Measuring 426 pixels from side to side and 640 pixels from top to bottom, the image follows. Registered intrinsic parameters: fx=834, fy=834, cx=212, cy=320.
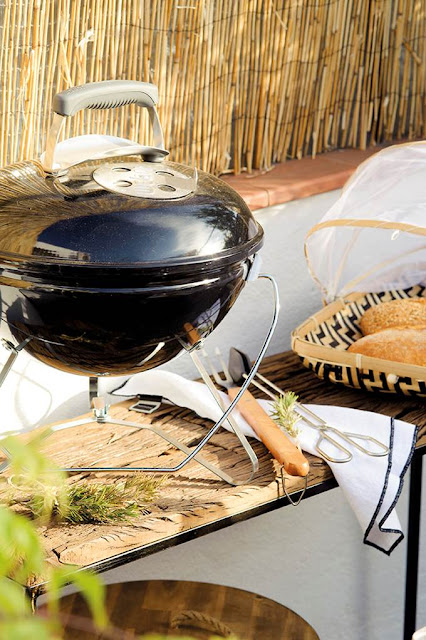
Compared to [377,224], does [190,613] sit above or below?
below

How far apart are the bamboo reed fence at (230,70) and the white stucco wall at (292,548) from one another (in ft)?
0.73

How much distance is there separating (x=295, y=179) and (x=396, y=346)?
52 centimetres

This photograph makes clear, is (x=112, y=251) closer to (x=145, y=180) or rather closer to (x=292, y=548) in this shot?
(x=145, y=180)

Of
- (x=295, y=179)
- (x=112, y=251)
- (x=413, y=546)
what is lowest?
(x=413, y=546)

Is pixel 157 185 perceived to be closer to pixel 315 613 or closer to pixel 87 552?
pixel 87 552

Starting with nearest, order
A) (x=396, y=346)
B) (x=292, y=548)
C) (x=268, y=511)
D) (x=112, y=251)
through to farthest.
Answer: (x=112, y=251) < (x=268, y=511) < (x=396, y=346) < (x=292, y=548)

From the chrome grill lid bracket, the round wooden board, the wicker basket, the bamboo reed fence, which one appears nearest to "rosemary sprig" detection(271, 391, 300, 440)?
the wicker basket

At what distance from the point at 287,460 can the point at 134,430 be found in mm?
308

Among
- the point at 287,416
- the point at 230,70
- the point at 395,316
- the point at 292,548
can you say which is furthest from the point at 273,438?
the point at 230,70

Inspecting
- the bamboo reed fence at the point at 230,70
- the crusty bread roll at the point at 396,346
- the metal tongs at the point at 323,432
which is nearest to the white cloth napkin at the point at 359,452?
the metal tongs at the point at 323,432

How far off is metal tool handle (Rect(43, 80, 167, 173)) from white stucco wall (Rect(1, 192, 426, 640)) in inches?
22.7

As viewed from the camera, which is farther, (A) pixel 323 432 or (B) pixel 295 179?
(B) pixel 295 179

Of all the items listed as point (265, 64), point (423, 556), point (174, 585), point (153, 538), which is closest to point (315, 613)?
point (423, 556)

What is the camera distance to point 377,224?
1554 millimetres
